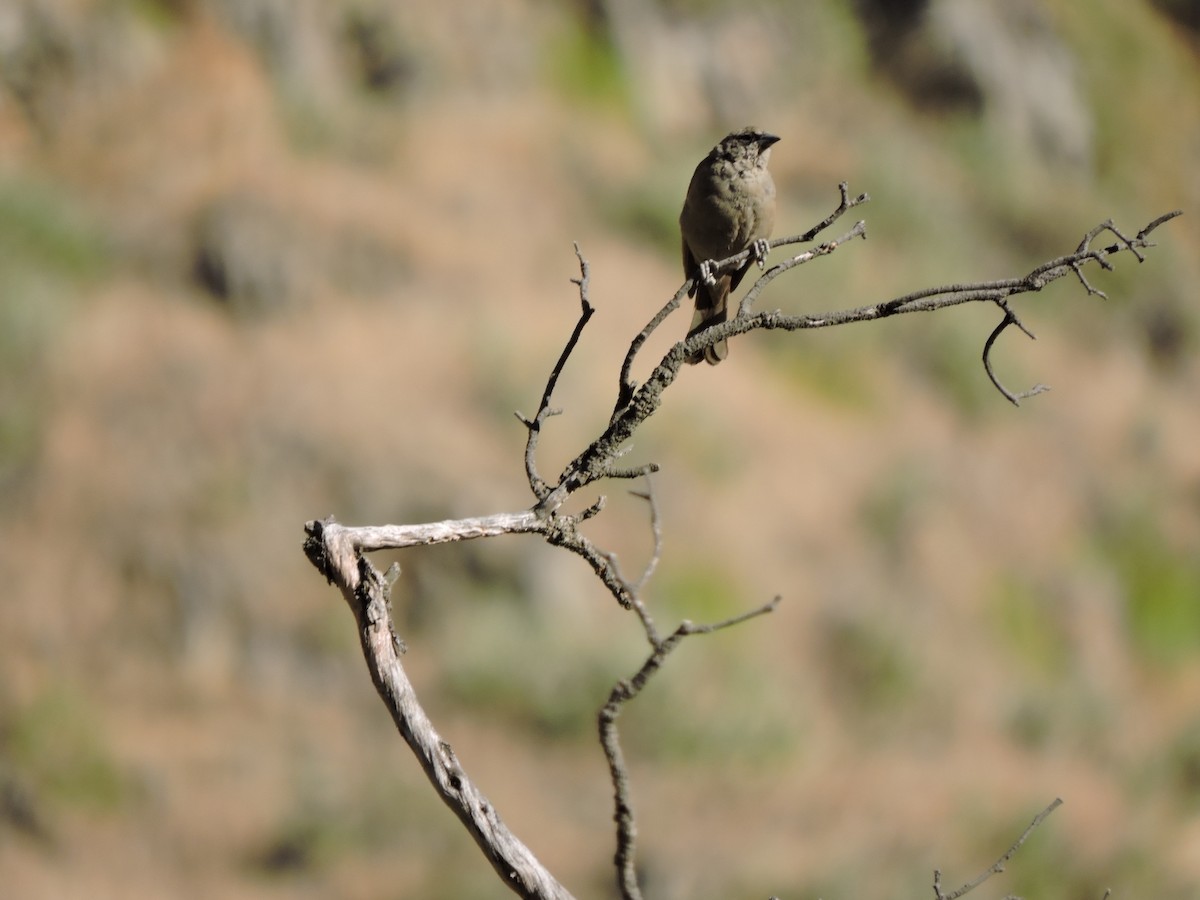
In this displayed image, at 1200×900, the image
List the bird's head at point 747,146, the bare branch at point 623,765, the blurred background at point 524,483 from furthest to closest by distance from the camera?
1. the blurred background at point 524,483
2. the bird's head at point 747,146
3. the bare branch at point 623,765

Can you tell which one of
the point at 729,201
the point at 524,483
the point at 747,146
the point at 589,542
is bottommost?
the point at 589,542

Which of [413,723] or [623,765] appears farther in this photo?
[623,765]

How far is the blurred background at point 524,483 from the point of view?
25.8 feet

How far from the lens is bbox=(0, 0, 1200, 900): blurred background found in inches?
309

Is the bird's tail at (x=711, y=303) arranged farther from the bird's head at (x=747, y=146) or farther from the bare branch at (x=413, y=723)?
the bare branch at (x=413, y=723)

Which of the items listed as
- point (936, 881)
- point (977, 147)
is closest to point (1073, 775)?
point (977, 147)

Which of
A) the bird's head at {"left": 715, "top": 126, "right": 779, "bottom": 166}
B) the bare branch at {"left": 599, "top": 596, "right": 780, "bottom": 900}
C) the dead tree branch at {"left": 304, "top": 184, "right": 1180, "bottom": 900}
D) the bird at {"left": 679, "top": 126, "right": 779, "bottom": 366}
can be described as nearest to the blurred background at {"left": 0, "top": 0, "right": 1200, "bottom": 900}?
the bird at {"left": 679, "top": 126, "right": 779, "bottom": 366}

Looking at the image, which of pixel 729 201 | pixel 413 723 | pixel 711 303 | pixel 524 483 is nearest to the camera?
pixel 413 723

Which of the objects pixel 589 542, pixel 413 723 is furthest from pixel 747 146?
pixel 413 723

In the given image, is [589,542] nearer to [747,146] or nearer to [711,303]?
[711,303]

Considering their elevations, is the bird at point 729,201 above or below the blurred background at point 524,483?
below

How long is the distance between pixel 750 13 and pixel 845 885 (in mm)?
9521

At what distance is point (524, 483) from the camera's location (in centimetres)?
917

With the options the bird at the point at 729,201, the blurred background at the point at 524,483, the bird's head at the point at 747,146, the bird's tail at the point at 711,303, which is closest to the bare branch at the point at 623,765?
the bird at the point at 729,201
